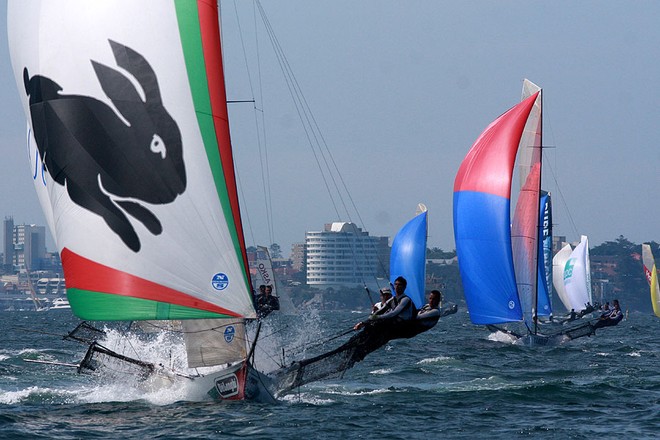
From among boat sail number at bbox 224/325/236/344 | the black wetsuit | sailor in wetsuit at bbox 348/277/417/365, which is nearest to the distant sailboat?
the black wetsuit

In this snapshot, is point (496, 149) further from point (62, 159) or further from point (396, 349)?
point (62, 159)

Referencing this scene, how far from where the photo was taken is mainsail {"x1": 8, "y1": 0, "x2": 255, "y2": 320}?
1864cm

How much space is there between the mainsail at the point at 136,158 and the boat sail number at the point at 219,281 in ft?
0.05

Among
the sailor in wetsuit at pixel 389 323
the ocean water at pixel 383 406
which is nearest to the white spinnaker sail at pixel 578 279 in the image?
the ocean water at pixel 383 406

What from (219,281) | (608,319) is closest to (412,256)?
(608,319)

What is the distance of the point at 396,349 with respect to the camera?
134 feet

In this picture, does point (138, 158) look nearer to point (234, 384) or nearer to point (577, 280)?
point (234, 384)

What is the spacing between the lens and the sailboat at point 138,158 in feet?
61.2

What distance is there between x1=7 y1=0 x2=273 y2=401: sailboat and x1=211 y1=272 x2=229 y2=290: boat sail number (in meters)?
0.02

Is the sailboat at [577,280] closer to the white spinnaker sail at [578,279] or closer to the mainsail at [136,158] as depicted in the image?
the white spinnaker sail at [578,279]

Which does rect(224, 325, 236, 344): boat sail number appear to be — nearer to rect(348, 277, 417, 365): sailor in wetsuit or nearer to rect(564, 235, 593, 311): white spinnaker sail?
rect(348, 277, 417, 365): sailor in wetsuit

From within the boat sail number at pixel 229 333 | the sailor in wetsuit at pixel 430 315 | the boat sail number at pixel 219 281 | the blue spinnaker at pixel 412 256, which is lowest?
the boat sail number at pixel 229 333

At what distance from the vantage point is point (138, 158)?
1869 cm

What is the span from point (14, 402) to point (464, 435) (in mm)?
8574
